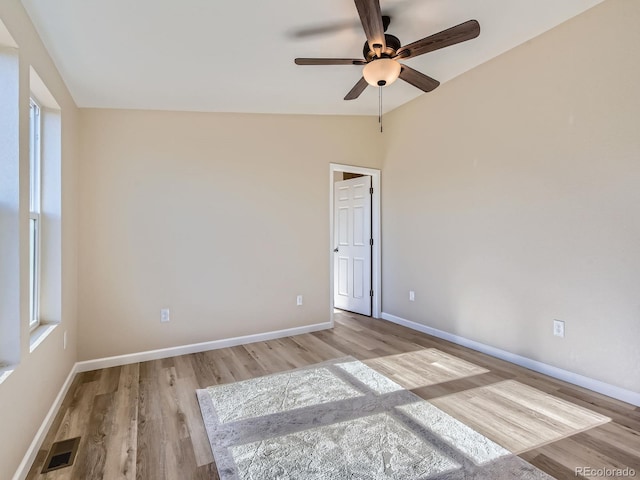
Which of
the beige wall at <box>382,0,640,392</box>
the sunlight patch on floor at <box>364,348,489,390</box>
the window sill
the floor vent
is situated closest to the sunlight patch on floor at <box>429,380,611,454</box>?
the sunlight patch on floor at <box>364,348,489,390</box>

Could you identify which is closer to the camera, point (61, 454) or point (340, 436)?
point (61, 454)

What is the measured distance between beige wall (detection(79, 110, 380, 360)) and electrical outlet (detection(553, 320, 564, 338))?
2.32 m

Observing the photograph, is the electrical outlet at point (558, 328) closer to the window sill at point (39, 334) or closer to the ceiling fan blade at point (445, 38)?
the ceiling fan blade at point (445, 38)

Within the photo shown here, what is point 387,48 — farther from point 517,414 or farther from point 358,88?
point 517,414

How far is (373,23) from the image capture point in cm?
187

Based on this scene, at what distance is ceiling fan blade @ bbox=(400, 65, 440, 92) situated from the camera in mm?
2373

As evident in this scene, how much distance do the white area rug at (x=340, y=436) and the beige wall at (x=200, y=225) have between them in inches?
43.6

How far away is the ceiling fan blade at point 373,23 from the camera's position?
172 cm

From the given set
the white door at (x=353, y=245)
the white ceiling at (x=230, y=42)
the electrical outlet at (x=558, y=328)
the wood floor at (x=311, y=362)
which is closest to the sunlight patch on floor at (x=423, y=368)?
the wood floor at (x=311, y=362)

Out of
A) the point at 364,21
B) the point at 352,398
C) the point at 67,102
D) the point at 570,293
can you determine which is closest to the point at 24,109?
the point at 67,102

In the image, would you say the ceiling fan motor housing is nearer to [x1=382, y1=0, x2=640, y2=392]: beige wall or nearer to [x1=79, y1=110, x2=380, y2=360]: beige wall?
[x1=382, y1=0, x2=640, y2=392]: beige wall

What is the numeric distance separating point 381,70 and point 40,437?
3.01m

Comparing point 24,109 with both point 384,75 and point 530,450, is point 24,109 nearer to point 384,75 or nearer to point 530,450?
point 384,75

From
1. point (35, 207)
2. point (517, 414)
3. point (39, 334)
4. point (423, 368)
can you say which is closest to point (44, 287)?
point (39, 334)
